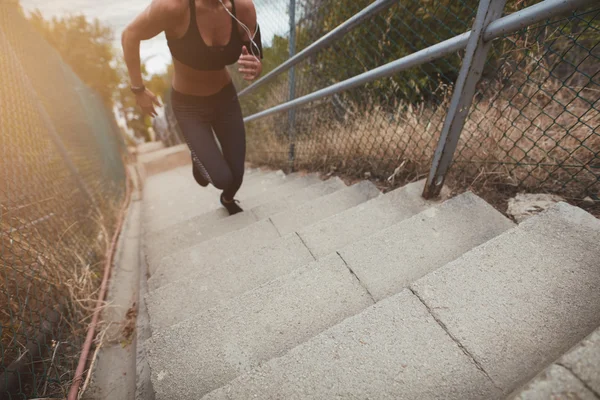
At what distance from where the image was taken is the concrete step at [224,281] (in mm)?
1251

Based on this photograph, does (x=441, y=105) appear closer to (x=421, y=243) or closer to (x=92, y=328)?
(x=421, y=243)

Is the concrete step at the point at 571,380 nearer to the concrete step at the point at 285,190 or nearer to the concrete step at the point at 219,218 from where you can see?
the concrete step at the point at 219,218

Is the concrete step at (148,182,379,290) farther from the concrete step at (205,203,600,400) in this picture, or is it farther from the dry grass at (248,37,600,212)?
the concrete step at (205,203,600,400)

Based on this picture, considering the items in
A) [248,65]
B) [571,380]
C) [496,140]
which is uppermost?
[248,65]

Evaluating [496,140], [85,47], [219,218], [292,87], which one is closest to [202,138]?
[219,218]

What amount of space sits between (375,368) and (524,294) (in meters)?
0.52

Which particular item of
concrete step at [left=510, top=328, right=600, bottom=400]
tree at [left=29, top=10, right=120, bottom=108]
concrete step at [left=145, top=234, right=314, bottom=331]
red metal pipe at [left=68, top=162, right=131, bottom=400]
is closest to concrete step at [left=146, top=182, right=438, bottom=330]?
concrete step at [left=145, top=234, right=314, bottom=331]

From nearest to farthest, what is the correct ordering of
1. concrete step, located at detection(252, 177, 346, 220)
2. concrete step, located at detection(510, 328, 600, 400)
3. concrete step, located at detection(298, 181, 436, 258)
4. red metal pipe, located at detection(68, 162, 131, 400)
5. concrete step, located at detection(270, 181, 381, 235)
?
1. concrete step, located at detection(510, 328, 600, 400)
2. red metal pipe, located at detection(68, 162, 131, 400)
3. concrete step, located at detection(298, 181, 436, 258)
4. concrete step, located at detection(270, 181, 381, 235)
5. concrete step, located at detection(252, 177, 346, 220)

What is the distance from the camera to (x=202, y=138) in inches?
72.8

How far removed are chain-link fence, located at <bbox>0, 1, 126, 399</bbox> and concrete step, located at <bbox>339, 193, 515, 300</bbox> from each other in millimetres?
1495

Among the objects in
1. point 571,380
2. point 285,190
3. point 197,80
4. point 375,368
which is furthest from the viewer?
point 285,190

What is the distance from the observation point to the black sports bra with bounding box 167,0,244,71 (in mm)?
1484

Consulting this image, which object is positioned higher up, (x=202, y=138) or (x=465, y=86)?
(x=465, y=86)

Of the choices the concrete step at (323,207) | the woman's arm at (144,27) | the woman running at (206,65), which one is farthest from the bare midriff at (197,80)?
the concrete step at (323,207)
